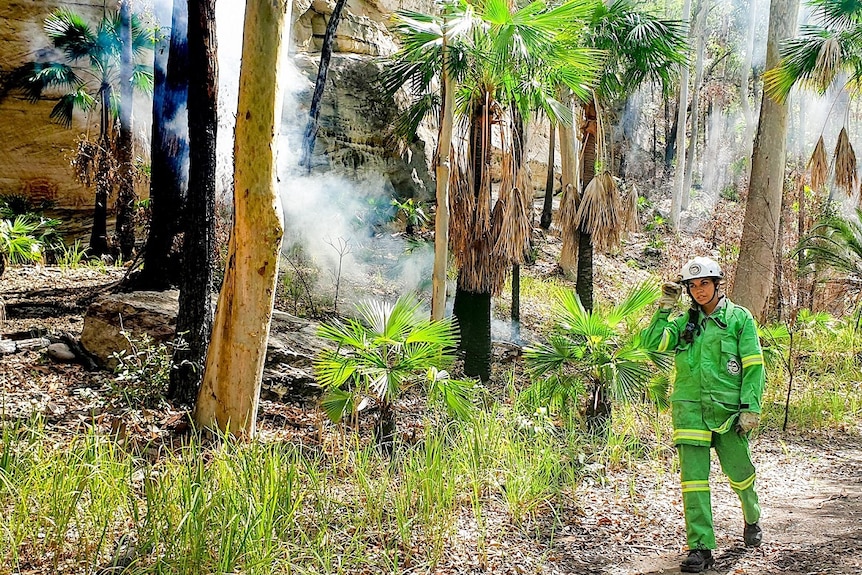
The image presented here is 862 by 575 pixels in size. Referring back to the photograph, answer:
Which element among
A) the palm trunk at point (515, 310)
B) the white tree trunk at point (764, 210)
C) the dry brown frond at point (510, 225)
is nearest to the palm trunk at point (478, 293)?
the dry brown frond at point (510, 225)

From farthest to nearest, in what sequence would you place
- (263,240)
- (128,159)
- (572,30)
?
(128,159) < (572,30) < (263,240)

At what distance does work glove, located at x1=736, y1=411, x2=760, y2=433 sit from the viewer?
3.91m

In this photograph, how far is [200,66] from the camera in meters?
6.14

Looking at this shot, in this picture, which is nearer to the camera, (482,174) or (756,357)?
(756,357)

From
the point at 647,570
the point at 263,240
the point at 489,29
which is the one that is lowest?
the point at 647,570

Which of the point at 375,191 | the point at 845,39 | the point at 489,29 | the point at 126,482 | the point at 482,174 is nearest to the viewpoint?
the point at 126,482

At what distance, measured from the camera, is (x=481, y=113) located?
9453 mm

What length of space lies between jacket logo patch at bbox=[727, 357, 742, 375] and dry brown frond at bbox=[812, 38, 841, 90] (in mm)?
8115

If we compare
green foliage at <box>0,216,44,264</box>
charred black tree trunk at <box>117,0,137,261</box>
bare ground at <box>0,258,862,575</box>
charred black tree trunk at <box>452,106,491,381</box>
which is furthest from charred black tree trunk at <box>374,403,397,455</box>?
charred black tree trunk at <box>117,0,137,261</box>

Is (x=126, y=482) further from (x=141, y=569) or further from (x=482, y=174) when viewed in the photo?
(x=482, y=174)

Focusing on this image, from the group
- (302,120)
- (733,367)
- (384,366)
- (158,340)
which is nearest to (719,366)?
(733,367)

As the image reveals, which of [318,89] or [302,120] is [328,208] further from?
[318,89]

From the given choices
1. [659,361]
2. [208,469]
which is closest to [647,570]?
[659,361]

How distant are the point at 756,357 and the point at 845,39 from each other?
935cm
